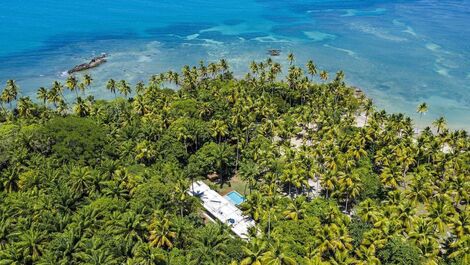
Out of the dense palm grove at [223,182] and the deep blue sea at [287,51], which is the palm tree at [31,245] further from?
the deep blue sea at [287,51]

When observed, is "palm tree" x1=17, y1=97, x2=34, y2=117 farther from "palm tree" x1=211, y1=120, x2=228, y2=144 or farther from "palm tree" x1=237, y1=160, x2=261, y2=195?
"palm tree" x1=237, y1=160, x2=261, y2=195

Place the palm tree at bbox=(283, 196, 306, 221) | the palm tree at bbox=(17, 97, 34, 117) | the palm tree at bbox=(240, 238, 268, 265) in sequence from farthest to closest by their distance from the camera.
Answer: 1. the palm tree at bbox=(17, 97, 34, 117)
2. the palm tree at bbox=(283, 196, 306, 221)
3. the palm tree at bbox=(240, 238, 268, 265)

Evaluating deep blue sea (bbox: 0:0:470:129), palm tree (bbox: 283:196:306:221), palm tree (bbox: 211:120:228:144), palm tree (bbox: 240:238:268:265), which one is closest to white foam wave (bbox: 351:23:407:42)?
deep blue sea (bbox: 0:0:470:129)

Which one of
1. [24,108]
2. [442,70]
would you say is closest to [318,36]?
[442,70]

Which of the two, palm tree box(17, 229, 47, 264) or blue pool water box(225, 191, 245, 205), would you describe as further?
blue pool water box(225, 191, 245, 205)

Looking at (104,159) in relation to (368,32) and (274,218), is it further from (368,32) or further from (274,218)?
(368,32)

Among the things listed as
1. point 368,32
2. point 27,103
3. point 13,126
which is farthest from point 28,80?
point 368,32

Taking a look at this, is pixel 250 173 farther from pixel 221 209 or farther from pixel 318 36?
pixel 318 36
